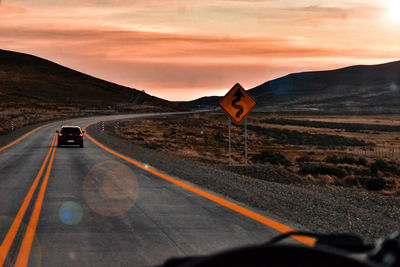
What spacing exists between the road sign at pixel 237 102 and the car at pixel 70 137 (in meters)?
15.9

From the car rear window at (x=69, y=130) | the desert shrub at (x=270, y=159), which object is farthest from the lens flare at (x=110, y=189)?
the desert shrub at (x=270, y=159)

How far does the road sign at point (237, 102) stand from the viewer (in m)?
20.0

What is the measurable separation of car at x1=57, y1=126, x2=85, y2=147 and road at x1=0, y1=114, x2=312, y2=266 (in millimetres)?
17054

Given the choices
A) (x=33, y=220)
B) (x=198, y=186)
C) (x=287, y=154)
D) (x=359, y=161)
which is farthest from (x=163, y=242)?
(x=287, y=154)

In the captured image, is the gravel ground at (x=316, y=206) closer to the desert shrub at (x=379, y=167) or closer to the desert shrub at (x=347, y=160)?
the desert shrub at (x=379, y=167)

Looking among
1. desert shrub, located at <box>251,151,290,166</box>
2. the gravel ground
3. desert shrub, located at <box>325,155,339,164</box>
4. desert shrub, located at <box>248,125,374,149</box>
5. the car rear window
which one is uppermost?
the car rear window

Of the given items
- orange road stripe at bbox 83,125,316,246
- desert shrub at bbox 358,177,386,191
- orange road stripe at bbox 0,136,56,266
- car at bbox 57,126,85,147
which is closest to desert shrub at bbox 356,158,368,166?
desert shrub at bbox 358,177,386,191

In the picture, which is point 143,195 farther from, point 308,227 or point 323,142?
point 323,142

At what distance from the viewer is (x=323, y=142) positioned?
7950 centimetres

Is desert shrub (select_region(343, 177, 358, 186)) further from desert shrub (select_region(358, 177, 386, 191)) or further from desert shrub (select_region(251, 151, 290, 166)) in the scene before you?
desert shrub (select_region(251, 151, 290, 166))

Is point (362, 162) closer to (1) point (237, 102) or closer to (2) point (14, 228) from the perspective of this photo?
(1) point (237, 102)

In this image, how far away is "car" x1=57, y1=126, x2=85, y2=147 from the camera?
33.6 meters

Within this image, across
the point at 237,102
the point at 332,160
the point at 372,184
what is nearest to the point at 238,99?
the point at 237,102

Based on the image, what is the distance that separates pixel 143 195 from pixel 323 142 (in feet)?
228
